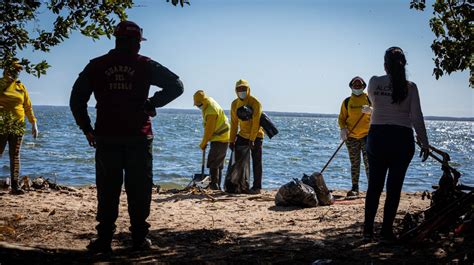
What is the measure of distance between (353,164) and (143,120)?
18.3 feet

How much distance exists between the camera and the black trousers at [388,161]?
15.9ft

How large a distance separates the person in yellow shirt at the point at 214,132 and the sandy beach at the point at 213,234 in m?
1.27

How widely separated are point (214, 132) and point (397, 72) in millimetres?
5508

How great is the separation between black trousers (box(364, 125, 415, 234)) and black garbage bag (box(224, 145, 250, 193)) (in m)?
4.66

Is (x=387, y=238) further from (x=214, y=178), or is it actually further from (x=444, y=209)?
(x=214, y=178)

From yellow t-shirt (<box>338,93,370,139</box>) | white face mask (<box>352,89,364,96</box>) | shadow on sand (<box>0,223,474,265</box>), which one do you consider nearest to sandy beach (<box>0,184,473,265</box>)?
shadow on sand (<box>0,223,474,265</box>)

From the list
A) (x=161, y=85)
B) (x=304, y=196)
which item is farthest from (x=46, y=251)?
(x=304, y=196)

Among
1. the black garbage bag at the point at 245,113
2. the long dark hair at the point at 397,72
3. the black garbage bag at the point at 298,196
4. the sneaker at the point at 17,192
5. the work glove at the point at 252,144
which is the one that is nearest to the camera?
the long dark hair at the point at 397,72

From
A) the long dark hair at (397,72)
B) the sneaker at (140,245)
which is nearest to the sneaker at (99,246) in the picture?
the sneaker at (140,245)

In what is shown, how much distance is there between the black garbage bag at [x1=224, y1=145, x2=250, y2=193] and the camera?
958 cm

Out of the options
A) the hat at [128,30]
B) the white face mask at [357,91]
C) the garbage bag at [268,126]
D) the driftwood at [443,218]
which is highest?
the hat at [128,30]

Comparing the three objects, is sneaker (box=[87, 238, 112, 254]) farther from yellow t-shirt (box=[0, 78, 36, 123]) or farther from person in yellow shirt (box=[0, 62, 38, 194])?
yellow t-shirt (box=[0, 78, 36, 123])

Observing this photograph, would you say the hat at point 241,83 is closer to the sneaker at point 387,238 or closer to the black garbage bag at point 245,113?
the black garbage bag at point 245,113

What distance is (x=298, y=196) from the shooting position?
781cm
